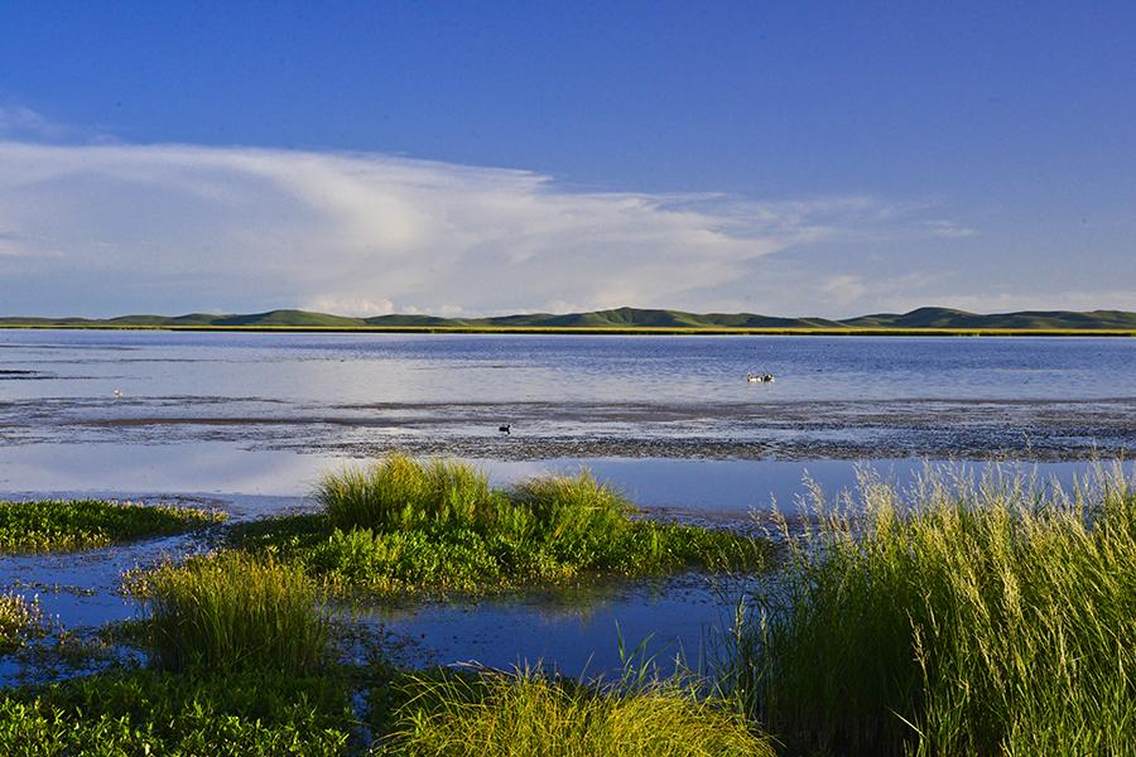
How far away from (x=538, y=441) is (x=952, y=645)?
25240mm

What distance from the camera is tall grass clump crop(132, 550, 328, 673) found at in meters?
9.84

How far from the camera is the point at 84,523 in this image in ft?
58.6

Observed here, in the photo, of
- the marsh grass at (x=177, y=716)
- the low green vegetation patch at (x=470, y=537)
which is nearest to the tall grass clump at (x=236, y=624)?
the marsh grass at (x=177, y=716)

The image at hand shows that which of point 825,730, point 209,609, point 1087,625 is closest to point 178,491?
point 209,609

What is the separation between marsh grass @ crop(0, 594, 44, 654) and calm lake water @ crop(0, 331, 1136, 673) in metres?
0.41

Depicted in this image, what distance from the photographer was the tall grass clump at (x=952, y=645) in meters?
7.05

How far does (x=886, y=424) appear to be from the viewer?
38000 millimetres

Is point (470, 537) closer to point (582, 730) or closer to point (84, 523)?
point (84, 523)

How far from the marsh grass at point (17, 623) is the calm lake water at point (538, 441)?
1.36 feet

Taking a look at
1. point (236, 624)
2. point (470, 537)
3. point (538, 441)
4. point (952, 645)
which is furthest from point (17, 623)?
point (538, 441)

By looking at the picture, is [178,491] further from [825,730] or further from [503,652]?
[825,730]

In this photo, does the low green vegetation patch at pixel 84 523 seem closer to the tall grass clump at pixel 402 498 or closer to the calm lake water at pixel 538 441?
the calm lake water at pixel 538 441

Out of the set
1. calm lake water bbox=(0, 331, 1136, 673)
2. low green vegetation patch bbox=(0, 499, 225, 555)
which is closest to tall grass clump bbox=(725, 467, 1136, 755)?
calm lake water bbox=(0, 331, 1136, 673)

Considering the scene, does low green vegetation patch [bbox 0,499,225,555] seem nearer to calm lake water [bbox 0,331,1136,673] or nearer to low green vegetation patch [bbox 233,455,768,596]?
calm lake water [bbox 0,331,1136,673]
